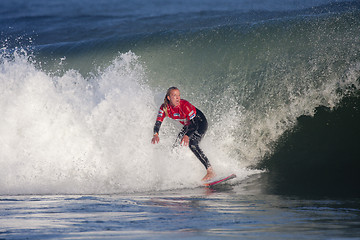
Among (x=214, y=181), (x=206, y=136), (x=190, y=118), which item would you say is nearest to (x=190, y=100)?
(x=206, y=136)

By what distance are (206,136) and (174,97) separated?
5.21 feet

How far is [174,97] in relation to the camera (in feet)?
21.5

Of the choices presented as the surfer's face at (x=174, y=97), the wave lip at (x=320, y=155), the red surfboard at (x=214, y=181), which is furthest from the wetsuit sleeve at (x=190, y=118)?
the wave lip at (x=320, y=155)

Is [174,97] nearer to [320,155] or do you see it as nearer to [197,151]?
[197,151]

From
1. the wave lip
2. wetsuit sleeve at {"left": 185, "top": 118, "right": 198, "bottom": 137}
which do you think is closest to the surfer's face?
wetsuit sleeve at {"left": 185, "top": 118, "right": 198, "bottom": 137}

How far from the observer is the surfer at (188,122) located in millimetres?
6770

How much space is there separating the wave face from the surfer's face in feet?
3.50

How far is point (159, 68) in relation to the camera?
10.2 meters

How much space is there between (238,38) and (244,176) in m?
3.91

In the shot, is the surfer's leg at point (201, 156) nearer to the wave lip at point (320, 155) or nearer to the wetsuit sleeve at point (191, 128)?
the wetsuit sleeve at point (191, 128)

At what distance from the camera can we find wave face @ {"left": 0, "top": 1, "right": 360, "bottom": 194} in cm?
745

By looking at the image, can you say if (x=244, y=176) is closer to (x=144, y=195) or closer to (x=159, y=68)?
(x=144, y=195)

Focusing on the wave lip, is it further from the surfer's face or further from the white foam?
the surfer's face

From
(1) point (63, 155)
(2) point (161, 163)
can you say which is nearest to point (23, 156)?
(1) point (63, 155)
